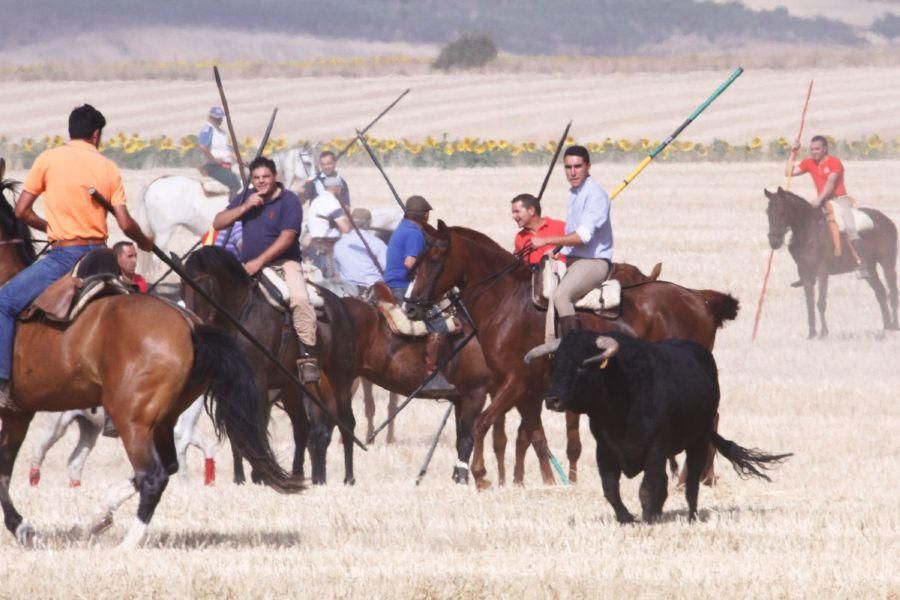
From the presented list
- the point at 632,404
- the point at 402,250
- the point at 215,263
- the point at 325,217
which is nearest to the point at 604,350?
the point at 632,404

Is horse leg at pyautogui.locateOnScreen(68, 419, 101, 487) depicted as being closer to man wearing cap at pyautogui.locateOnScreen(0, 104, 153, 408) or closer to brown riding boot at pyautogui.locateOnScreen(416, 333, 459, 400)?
brown riding boot at pyautogui.locateOnScreen(416, 333, 459, 400)

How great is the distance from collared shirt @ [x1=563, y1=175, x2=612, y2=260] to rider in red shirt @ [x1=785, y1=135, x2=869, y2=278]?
1455 cm

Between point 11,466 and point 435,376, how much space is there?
5538mm

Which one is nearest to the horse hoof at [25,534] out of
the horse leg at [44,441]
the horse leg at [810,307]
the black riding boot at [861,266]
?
the horse leg at [44,441]

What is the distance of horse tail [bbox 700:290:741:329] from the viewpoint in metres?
15.4

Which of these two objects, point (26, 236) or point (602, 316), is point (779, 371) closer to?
point (602, 316)

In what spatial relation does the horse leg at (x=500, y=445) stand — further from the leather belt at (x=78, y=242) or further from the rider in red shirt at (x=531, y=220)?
the leather belt at (x=78, y=242)

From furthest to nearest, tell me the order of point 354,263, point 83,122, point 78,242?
point 354,263 → point 83,122 → point 78,242

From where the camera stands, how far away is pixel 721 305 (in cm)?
1548

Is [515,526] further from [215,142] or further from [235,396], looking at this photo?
[215,142]

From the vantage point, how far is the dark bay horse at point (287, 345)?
1432cm

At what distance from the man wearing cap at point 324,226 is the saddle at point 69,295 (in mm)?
12683


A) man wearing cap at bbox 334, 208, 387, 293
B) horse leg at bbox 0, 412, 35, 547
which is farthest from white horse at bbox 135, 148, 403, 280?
horse leg at bbox 0, 412, 35, 547

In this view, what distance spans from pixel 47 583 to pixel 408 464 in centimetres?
857
